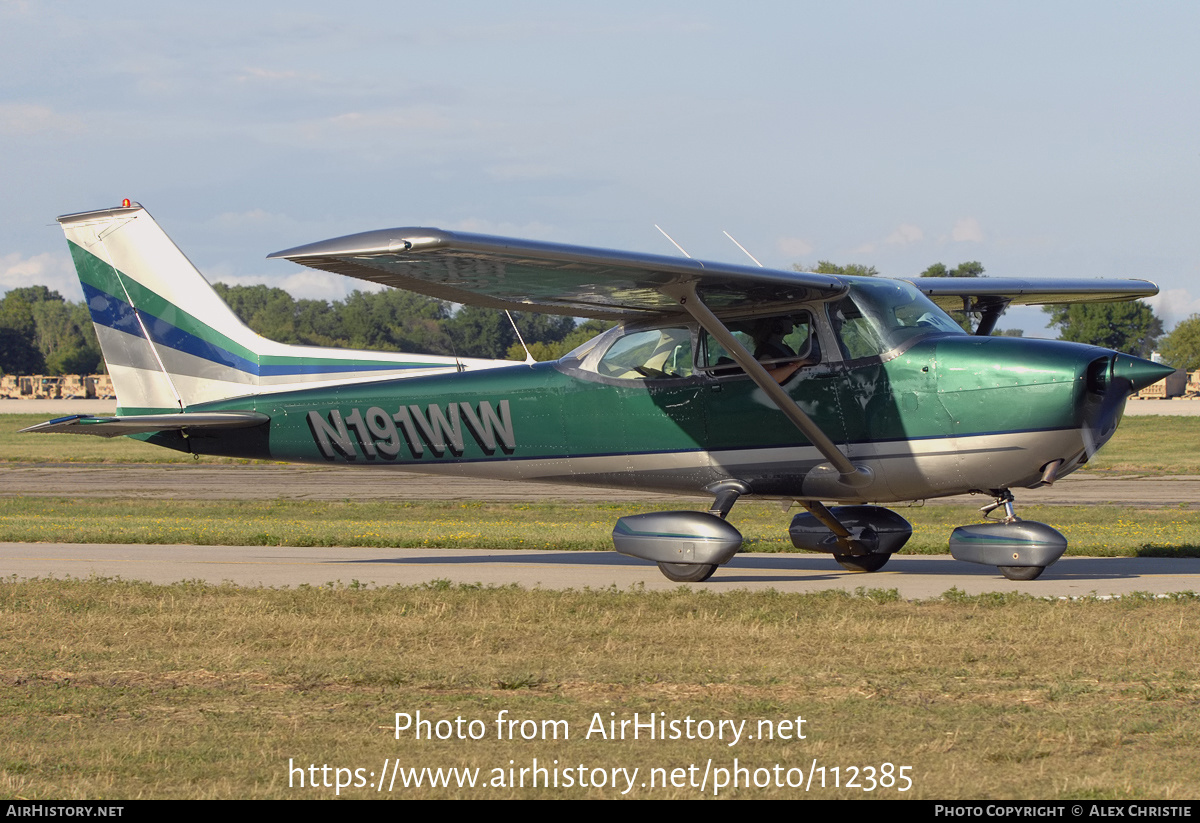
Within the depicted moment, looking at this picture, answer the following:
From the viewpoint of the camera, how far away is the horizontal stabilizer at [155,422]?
12977mm

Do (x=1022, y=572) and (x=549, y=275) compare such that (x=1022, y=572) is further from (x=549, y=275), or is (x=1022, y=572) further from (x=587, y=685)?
(x=587, y=685)

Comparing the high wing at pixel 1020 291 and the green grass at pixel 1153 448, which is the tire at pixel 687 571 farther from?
the green grass at pixel 1153 448

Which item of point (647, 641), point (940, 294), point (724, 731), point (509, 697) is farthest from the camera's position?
point (940, 294)

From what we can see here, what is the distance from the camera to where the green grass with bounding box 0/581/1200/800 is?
17.5 feet

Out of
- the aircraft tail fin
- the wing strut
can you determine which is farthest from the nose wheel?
the aircraft tail fin

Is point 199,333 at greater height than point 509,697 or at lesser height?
greater

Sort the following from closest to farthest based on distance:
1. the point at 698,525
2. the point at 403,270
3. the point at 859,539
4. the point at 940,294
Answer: the point at 403,270 < the point at 698,525 < the point at 859,539 < the point at 940,294

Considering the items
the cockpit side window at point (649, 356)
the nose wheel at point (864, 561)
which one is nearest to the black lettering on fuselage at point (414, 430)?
the cockpit side window at point (649, 356)

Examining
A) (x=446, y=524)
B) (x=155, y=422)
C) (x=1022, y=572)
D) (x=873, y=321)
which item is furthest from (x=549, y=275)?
(x=446, y=524)

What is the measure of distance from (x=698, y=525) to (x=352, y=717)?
5862mm

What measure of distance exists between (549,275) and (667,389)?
2281 mm
